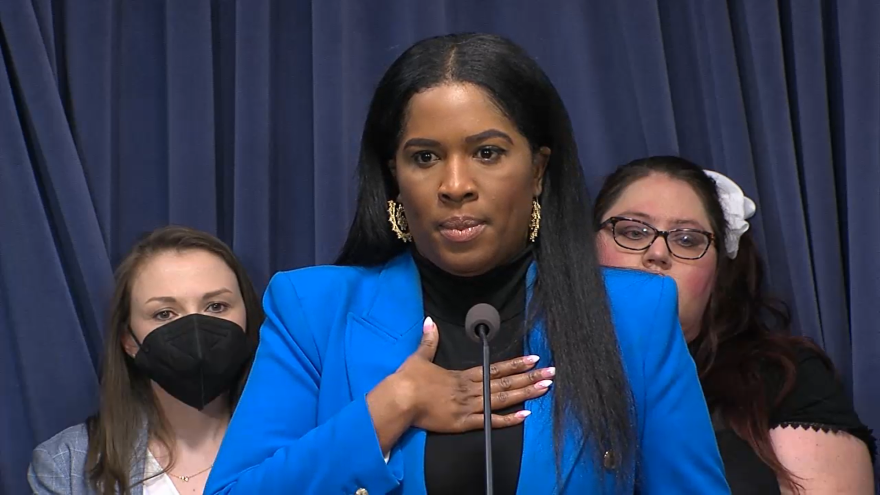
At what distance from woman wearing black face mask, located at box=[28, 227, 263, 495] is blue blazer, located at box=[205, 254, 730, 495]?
82cm

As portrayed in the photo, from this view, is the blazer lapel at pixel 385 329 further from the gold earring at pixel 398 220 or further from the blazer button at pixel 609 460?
the blazer button at pixel 609 460

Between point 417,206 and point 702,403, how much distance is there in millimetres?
559

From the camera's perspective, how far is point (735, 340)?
2783 millimetres

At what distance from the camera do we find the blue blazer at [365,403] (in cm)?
165

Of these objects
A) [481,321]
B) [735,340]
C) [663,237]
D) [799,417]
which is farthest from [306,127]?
[481,321]

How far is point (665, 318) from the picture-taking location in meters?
1.82

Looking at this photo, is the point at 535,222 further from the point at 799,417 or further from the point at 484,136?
the point at 799,417

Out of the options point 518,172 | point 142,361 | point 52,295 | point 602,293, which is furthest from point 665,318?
point 52,295

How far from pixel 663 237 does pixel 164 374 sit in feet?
4.00

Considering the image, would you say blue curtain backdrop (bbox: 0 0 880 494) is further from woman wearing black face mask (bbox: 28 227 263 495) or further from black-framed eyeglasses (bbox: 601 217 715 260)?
black-framed eyeglasses (bbox: 601 217 715 260)

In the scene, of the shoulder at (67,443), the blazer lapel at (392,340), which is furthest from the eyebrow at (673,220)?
the shoulder at (67,443)

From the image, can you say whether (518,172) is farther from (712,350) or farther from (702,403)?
(712,350)

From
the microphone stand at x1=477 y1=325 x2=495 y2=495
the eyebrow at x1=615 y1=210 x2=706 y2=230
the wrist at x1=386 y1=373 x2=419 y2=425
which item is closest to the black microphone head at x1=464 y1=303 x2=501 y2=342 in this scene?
the microphone stand at x1=477 y1=325 x2=495 y2=495

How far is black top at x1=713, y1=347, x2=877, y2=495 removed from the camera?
8.07ft
